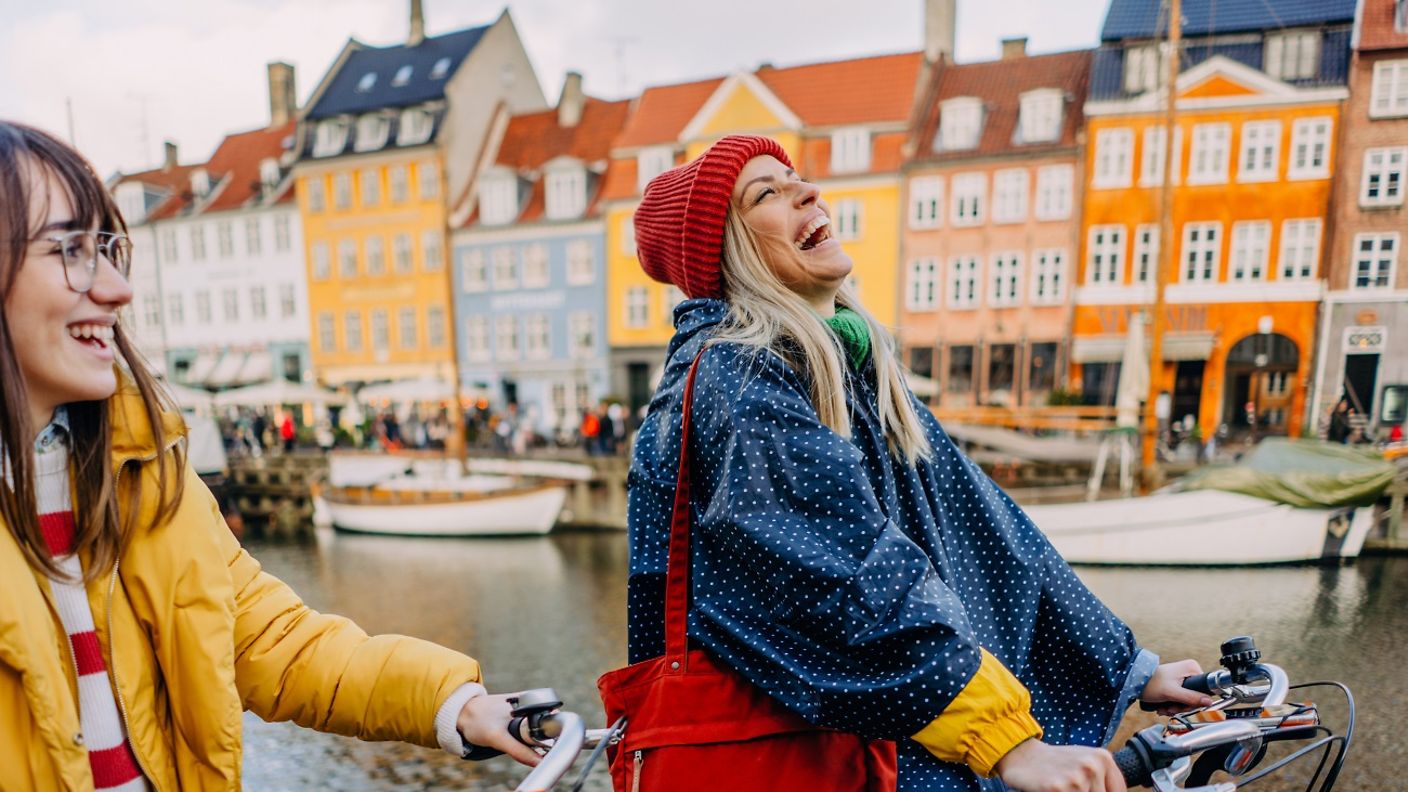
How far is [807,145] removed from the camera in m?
22.4

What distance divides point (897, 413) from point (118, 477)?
1.17 meters

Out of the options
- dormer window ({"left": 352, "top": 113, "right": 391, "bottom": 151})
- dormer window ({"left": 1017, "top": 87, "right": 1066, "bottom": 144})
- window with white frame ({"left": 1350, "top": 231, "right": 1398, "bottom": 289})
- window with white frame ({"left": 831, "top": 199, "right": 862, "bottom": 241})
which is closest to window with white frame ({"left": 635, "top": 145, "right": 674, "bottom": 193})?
window with white frame ({"left": 831, "top": 199, "right": 862, "bottom": 241})

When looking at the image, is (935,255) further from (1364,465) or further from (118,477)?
(118,477)

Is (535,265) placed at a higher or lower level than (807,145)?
lower

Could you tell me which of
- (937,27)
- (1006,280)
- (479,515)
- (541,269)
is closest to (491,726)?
(479,515)

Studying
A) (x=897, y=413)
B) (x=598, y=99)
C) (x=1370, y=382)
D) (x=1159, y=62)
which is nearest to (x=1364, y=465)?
(x=1370, y=382)

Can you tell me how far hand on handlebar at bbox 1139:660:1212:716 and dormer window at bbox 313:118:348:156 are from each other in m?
30.1

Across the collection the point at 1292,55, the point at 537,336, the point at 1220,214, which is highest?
the point at 1292,55

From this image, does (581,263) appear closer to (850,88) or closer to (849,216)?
(849,216)

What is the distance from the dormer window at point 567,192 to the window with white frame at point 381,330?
6949 mm

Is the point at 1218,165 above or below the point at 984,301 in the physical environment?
above

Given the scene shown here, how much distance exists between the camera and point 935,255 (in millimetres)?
21438

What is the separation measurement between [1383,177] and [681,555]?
23.0 metres

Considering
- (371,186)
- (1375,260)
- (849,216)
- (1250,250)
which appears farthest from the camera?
(371,186)
